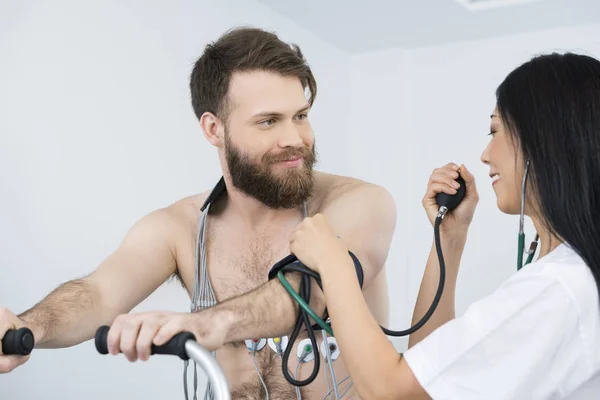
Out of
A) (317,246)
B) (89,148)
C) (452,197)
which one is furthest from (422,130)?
(317,246)

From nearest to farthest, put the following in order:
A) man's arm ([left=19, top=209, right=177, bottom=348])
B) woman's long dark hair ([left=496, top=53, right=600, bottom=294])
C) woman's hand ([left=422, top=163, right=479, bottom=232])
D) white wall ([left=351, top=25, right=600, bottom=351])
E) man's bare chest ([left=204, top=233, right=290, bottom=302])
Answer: woman's long dark hair ([left=496, top=53, right=600, bottom=294]) < man's arm ([left=19, top=209, right=177, bottom=348]) < woman's hand ([left=422, top=163, right=479, bottom=232]) < man's bare chest ([left=204, top=233, right=290, bottom=302]) < white wall ([left=351, top=25, right=600, bottom=351])

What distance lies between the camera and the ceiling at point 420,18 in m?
3.73

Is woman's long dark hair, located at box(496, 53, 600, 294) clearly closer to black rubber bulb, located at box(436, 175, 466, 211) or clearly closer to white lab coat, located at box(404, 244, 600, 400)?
white lab coat, located at box(404, 244, 600, 400)

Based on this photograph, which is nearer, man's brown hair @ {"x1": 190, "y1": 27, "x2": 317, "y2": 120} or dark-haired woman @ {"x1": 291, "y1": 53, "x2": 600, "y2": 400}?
dark-haired woman @ {"x1": 291, "y1": 53, "x2": 600, "y2": 400}

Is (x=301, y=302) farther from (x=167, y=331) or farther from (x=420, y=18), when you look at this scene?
(x=420, y=18)

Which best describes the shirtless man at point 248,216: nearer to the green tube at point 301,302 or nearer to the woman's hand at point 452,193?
the woman's hand at point 452,193

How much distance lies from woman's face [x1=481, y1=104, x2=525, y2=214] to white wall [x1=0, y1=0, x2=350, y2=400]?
149 cm

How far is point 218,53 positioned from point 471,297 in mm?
2576

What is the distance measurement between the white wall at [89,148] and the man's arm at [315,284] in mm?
952

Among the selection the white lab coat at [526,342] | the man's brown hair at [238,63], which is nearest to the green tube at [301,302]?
the white lab coat at [526,342]

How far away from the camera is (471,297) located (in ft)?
13.8

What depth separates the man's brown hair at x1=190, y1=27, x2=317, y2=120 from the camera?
2.03 meters

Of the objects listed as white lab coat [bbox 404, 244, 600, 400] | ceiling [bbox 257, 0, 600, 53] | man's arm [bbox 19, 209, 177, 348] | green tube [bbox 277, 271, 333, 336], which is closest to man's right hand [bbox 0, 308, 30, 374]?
man's arm [bbox 19, 209, 177, 348]

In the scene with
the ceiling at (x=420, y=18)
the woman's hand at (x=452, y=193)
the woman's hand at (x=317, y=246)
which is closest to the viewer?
the woman's hand at (x=317, y=246)
